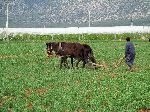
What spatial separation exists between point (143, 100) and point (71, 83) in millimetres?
4909

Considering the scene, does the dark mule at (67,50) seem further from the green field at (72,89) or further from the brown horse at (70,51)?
the green field at (72,89)

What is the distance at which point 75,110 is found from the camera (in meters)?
16.5

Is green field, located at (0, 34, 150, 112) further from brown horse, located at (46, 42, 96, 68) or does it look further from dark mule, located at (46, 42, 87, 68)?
dark mule, located at (46, 42, 87, 68)

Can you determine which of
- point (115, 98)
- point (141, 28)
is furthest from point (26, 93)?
Result: point (141, 28)

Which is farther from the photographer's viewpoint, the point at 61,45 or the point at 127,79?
the point at 61,45

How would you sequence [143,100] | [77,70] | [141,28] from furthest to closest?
[141,28] → [77,70] → [143,100]

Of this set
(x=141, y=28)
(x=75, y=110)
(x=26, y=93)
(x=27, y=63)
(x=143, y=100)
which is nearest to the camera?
(x=75, y=110)

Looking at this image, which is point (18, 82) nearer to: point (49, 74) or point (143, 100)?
point (49, 74)

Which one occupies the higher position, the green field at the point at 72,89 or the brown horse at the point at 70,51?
the brown horse at the point at 70,51

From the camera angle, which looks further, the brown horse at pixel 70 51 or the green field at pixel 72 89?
the brown horse at pixel 70 51

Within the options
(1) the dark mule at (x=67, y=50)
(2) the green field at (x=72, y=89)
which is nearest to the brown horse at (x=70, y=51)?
(1) the dark mule at (x=67, y=50)

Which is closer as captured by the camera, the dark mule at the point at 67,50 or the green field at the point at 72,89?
the green field at the point at 72,89

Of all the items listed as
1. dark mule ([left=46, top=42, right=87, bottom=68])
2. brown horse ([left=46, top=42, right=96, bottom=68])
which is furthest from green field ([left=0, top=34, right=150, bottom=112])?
dark mule ([left=46, top=42, right=87, bottom=68])

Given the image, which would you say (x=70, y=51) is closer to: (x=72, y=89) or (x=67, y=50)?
(x=67, y=50)
